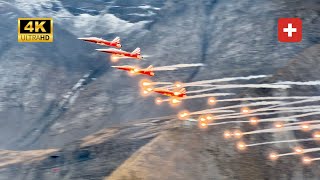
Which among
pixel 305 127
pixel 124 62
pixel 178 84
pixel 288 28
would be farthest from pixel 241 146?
pixel 124 62

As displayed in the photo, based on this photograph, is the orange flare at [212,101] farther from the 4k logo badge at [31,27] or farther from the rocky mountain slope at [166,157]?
the 4k logo badge at [31,27]

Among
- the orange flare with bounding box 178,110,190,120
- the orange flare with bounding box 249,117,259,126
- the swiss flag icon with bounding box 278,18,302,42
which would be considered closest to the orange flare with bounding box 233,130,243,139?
the orange flare with bounding box 249,117,259,126

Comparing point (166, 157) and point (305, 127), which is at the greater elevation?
point (305, 127)

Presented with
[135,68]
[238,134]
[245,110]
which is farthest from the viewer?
[245,110]

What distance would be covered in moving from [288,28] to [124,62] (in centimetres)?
Answer: 4171

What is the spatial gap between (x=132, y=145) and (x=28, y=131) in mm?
41424

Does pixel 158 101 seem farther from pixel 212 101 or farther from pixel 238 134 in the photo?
pixel 238 134

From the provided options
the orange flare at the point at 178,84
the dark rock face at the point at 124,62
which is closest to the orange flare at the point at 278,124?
the dark rock face at the point at 124,62

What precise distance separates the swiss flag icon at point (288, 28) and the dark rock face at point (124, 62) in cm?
153

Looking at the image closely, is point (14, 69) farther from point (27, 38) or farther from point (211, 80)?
point (211, 80)

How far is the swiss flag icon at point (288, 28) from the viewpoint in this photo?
12562 cm

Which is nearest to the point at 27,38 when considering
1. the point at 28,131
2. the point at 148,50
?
the point at 28,131

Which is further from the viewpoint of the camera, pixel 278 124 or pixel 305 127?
pixel 278 124

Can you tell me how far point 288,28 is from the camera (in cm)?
13325
